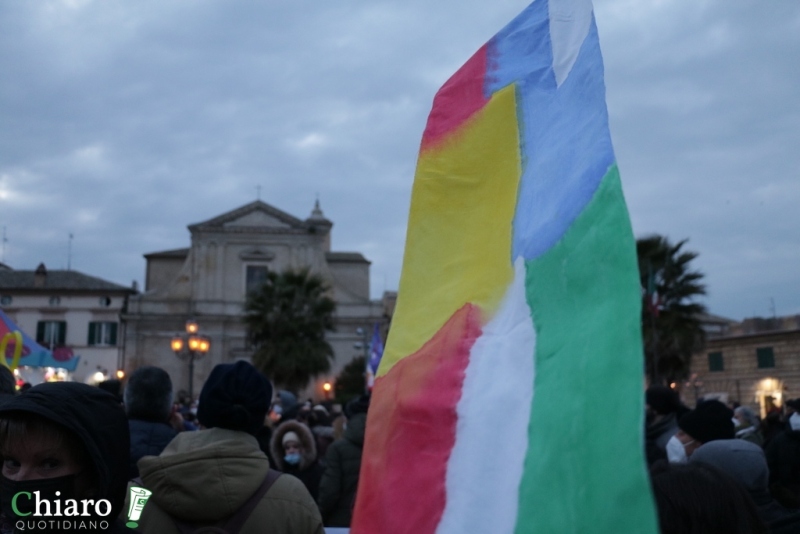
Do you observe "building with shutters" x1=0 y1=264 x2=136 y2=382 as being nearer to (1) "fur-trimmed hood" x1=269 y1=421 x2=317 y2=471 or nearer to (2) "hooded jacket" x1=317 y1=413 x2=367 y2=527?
(1) "fur-trimmed hood" x1=269 y1=421 x2=317 y2=471

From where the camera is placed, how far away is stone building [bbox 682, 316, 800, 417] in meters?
30.3

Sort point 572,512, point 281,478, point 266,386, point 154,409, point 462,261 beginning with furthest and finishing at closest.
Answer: point 154,409, point 266,386, point 281,478, point 462,261, point 572,512

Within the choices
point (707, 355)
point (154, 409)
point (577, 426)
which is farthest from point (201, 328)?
point (577, 426)

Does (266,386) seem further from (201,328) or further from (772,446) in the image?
(201,328)

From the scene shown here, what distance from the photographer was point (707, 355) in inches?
1421

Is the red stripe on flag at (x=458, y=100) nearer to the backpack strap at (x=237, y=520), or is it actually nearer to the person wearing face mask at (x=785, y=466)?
the backpack strap at (x=237, y=520)

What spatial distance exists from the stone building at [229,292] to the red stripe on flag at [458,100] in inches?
1746

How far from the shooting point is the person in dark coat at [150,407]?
388cm

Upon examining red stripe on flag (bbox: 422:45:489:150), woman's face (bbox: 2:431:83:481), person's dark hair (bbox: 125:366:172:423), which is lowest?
woman's face (bbox: 2:431:83:481)

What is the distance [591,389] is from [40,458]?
1.41 meters

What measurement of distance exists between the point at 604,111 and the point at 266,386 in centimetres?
181

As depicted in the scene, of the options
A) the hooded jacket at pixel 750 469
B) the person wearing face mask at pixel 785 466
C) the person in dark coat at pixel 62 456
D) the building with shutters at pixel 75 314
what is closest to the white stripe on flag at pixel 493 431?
the person in dark coat at pixel 62 456

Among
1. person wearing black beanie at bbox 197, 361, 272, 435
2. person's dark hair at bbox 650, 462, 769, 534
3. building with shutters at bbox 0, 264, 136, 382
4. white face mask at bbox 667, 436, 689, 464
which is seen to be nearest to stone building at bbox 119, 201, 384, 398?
building with shutters at bbox 0, 264, 136, 382

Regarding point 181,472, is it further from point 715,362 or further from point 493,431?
point 715,362
